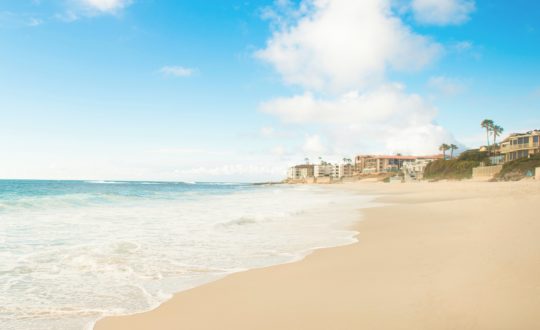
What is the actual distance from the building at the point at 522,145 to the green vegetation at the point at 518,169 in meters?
10.5

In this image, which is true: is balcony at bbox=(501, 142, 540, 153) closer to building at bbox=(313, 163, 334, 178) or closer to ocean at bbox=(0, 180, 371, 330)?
ocean at bbox=(0, 180, 371, 330)

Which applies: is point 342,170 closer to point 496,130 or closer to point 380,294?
point 496,130

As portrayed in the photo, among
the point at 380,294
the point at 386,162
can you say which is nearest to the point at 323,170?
the point at 386,162

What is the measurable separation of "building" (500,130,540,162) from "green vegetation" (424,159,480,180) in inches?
235

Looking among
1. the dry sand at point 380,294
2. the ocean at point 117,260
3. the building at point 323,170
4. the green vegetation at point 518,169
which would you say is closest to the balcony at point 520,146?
the green vegetation at point 518,169

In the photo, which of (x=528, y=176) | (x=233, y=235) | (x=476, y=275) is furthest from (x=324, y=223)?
(x=528, y=176)

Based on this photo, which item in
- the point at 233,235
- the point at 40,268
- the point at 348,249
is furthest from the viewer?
the point at 233,235

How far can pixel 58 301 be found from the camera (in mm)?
4926

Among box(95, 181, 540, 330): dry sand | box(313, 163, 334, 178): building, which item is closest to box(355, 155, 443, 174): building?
box(313, 163, 334, 178): building

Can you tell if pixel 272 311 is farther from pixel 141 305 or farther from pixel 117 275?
pixel 117 275

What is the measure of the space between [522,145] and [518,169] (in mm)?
19512

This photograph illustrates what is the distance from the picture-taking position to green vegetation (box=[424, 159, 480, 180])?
67.8 meters

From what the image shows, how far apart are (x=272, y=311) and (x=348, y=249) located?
4532 millimetres

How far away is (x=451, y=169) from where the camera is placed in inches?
2938
